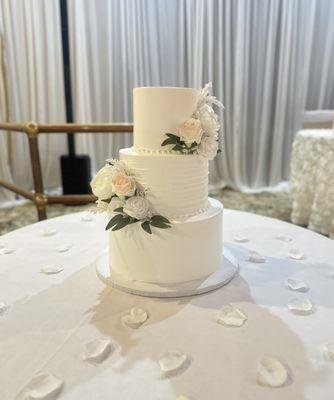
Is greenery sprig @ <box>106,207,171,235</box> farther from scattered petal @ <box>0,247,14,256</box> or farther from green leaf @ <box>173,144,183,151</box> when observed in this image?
scattered petal @ <box>0,247,14,256</box>

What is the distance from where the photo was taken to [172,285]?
0.89 meters

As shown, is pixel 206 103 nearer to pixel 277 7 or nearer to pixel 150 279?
pixel 150 279

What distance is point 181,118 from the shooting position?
878 millimetres

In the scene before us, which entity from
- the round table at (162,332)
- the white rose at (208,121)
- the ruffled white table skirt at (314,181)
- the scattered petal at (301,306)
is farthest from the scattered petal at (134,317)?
the ruffled white table skirt at (314,181)

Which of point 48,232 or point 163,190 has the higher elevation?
point 163,190

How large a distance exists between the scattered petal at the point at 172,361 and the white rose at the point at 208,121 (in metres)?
0.52

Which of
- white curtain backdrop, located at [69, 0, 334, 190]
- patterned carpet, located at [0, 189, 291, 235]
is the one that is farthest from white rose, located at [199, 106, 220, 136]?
white curtain backdrop, located at [69, 0, 334, 190]

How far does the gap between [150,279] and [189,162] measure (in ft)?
1.01

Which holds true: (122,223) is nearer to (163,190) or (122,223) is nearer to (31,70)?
(163,190)

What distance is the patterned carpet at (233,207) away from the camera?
274cm

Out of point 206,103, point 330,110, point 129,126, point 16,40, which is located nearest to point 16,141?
point 16,40

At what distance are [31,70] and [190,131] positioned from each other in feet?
8.63

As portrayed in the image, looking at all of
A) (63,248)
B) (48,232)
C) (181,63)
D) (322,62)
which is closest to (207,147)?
(63,248)

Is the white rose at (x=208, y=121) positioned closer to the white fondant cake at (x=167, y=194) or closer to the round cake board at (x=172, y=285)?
the white fondant cake at (x=167, y=194)
